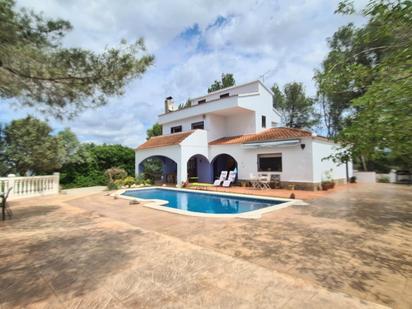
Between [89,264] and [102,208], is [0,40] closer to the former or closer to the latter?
[89,264]

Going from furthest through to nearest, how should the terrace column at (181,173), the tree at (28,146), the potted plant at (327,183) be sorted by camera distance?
the terrace column at (181,173)
the potted plant at (327,183)
the tree at (28,146)

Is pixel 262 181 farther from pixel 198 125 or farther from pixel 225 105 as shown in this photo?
pixel 198 125

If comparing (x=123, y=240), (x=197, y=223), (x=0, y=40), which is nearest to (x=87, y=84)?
(x=0, y=40)

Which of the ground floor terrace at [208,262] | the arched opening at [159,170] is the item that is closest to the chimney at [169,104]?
the arched opening at [159,170]

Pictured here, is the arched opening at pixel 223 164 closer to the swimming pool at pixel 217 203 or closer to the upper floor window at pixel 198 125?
the upper floor window at pixel 198 125

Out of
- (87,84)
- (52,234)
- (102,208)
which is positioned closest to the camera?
(87,84)

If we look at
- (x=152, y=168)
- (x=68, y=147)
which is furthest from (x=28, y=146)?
(x=152, y=168)

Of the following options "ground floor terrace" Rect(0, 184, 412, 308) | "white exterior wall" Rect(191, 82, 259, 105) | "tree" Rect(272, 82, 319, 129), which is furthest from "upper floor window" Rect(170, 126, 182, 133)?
"ground floor terrace" Rect(0, 184, 412, 308)

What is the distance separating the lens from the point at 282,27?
51.7 ft

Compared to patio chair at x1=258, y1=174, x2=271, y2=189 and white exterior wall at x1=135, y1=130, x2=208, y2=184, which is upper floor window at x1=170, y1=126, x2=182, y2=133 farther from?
patio chair at x1=258, y1=174, x2=271, y2=189

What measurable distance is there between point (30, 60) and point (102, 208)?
9.04 meters

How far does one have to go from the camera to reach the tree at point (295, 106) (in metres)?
40.4

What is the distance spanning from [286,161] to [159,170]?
18.1 m

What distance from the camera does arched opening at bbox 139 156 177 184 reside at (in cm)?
2905
